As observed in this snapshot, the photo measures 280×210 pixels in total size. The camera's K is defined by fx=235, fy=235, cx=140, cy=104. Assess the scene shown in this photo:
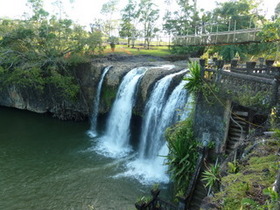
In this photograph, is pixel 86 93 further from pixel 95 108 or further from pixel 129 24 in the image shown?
pixel 129 24

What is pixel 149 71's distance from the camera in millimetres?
16797

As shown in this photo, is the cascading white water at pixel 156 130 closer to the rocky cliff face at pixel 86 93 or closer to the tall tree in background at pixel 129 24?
the rocky cliff face at pixel 86 93

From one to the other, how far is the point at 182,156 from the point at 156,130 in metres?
3.98

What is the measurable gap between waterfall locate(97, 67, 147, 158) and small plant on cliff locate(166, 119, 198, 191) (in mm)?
5947

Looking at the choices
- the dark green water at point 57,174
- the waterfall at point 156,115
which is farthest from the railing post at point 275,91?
the dark green water at point 57,174

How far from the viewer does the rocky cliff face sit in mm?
16531

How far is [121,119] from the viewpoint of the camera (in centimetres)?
1730

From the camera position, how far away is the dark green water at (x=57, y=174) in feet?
35.6

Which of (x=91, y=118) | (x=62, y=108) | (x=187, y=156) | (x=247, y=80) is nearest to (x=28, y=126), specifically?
(x=62, y=108)

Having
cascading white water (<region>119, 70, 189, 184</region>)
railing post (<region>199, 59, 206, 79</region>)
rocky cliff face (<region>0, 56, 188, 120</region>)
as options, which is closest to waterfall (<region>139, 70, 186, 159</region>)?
cascading white water (<region>119, 70, 189, 184</region>)

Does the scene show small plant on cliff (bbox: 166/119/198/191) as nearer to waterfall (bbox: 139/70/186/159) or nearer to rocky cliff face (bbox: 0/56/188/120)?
waterfall (bbox: 139/70/186/159)

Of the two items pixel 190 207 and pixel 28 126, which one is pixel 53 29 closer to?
pixel 28 126

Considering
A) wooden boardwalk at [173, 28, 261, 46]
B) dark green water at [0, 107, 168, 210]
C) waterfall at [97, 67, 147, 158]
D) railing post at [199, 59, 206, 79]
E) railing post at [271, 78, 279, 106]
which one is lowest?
dark green water at [0, 107, 168, 210]

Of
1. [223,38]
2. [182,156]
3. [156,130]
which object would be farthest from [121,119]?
[223,38]
